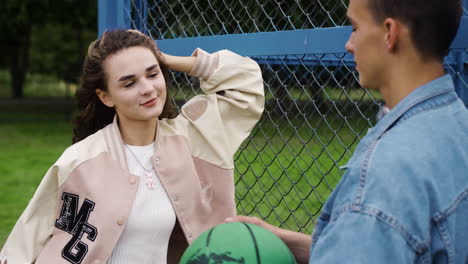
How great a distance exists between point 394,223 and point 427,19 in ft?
1.48

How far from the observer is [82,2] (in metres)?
17.3

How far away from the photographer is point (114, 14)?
4.08m

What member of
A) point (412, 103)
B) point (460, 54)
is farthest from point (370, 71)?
point (460, 54)

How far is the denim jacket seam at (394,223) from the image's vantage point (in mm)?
1369

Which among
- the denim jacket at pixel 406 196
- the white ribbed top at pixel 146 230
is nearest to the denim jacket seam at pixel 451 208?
the denim jacket at pixel 406 196

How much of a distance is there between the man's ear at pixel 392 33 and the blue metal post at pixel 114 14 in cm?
265

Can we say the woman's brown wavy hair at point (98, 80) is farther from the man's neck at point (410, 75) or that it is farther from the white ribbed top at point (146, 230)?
the man's neck at point (410, 75)

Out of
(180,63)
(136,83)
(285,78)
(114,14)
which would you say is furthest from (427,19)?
(285,78)

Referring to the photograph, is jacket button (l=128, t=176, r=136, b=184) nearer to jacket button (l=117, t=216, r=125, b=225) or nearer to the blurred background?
jacket button (l=117, t=216, r=125, b=225)

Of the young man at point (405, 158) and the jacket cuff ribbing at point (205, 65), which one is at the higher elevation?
the jacket cuff ribbing at point (205, 65)

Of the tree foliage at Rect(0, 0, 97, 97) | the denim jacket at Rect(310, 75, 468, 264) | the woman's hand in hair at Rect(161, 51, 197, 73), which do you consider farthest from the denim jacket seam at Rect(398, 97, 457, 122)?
the tree foliage at Rect(0, 0, 97, 97)

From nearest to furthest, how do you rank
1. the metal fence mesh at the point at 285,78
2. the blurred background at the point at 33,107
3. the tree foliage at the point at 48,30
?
the metal fence mesh at the point at 285,78
the blurred background at the point at 33,107
the tree foliage at the point at 48,30

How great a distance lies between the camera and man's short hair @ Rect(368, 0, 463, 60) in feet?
4.97

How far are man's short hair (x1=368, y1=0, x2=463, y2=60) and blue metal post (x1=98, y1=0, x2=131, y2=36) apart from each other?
2.65 m
